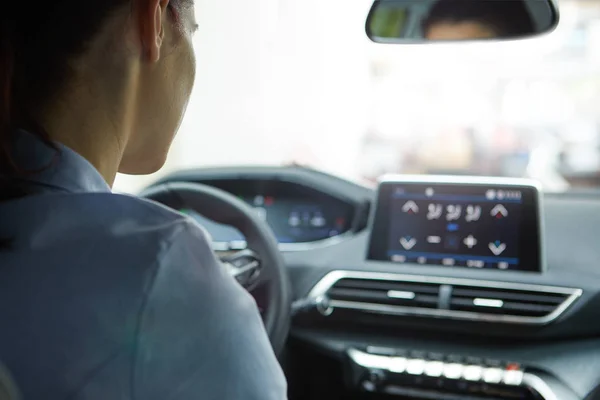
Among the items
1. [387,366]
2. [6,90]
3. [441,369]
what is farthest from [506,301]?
[6,90]

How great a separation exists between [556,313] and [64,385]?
1534 mm

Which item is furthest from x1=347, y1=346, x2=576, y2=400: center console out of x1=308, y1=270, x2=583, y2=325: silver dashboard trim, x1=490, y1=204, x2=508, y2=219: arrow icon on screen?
x1=490, y1=204, x2=508, y2=219: arrow icon on screen

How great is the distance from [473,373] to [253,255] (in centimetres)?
67

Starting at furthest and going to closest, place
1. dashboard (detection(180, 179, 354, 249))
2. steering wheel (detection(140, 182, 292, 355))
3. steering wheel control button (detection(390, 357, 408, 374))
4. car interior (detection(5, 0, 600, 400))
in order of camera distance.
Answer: dashboard (detection(180, 179, 354, 249)) → steering wheel control button (detection(390, 357, 408, 374)) → car interior (detection(5, 0, 600, 400)) → steering wheel (detection(140, 182, 292, 355))

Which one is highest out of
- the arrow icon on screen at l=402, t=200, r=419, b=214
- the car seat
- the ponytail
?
the ponytail

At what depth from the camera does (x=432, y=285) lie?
221cm

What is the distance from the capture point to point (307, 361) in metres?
2.43

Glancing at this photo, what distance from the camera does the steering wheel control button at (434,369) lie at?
6.99ft

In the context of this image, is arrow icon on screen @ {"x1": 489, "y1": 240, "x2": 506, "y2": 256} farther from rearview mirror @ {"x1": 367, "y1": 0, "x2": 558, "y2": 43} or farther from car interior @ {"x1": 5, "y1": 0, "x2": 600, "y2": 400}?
rearview mirror @ {"x1": 367, "y1": 0, "x2": 558, "y2": 43}

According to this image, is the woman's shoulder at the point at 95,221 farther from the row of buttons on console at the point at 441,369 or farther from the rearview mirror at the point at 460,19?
the row of buttons on console at the point at 441,369

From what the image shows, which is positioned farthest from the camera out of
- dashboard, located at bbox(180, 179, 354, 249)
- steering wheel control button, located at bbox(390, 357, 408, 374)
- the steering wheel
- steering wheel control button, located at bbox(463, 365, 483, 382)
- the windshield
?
the windshield

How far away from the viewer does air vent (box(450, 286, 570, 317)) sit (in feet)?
6.74

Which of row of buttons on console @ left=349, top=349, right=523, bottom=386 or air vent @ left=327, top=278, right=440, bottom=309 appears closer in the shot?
row of buttons on console @ left=349, top=349, right=523, bottom=386

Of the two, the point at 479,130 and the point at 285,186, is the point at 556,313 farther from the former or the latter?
the point at 479,130
